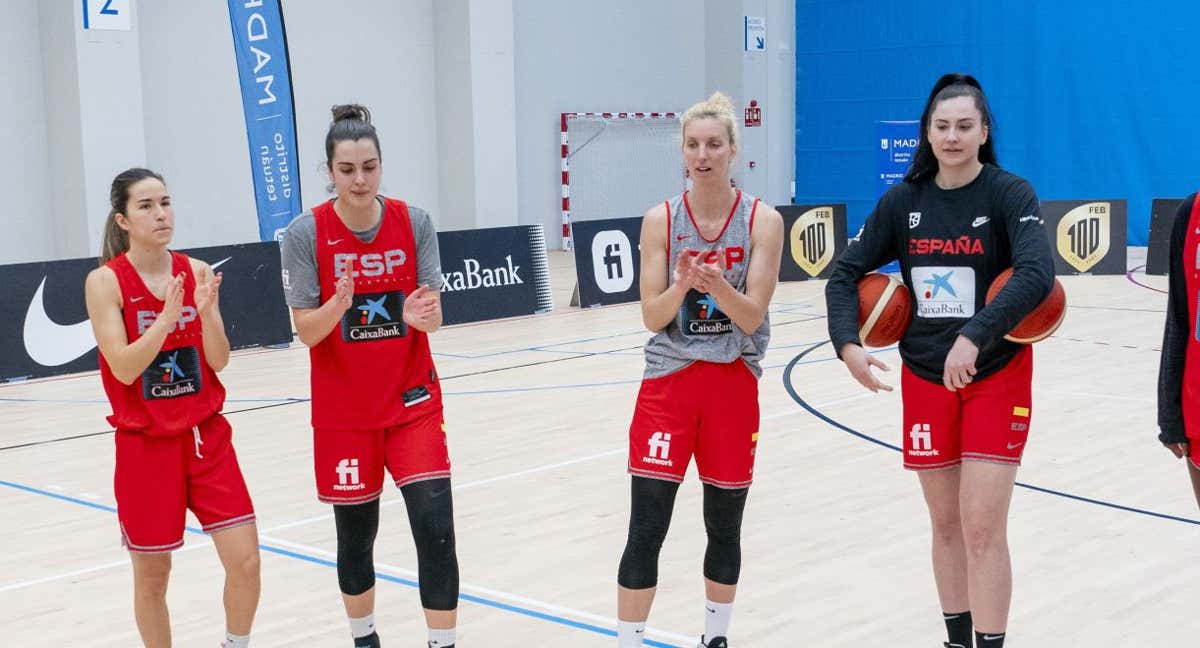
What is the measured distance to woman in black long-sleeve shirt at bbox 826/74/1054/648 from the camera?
3578mm

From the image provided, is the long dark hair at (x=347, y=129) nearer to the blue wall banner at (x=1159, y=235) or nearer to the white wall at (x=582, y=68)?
the blue wall banner at (x=1159, y=235)

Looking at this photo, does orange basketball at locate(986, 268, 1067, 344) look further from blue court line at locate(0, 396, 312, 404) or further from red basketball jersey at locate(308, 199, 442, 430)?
blue court line at locate(0, 396, 312, 404)

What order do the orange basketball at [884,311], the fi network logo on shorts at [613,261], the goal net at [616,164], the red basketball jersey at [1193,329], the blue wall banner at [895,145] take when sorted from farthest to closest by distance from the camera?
1. the goal net at [616,164]
2. the blue wall banner at [895,145]
3. the fi network logo on shorts at [613,261]
4. the orange basketball at [884,311]
5. the red basketball jersey at [1193,329]

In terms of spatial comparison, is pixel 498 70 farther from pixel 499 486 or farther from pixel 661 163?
pixel 499 486

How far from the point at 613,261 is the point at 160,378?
1124cm

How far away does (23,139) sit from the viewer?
50.3 ft

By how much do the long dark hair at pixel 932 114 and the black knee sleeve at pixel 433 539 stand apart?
1.68m

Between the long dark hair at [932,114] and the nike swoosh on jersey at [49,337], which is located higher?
the long dark hair at [932,114]

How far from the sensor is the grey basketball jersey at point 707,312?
394 centimetres

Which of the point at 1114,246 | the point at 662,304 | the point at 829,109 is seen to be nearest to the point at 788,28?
the point at 829,109

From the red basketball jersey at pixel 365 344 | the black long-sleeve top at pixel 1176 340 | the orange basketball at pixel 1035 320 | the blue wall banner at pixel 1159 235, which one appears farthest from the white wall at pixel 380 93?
the black long-sleeve top at pixel 1176 340

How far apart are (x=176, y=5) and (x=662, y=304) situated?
14.5 meters

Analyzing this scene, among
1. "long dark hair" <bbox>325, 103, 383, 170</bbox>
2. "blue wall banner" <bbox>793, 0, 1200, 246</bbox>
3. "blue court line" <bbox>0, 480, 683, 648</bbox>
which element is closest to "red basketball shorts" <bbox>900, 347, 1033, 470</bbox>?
"blue court line" <bbox>0, 480, 683, 648</bbox>

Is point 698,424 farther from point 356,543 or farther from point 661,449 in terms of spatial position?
point 356,543
